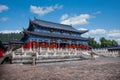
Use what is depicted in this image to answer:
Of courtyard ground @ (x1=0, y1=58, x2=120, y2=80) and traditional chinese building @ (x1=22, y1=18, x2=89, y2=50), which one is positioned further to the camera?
traditional chinese building @ (x1=22, y1=18, x2=89, y2=50)

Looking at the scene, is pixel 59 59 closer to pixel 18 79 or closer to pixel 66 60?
pixel 66 60

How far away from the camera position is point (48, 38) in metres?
35.0

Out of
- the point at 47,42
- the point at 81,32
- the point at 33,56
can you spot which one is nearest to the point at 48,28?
the point at 47,42

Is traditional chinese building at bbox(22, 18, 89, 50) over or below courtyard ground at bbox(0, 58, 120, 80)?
over

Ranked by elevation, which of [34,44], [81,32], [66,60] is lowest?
[66,60]

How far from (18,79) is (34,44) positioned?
82.4 ft

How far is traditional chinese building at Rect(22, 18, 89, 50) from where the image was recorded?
3244 cm

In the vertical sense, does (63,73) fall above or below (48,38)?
below

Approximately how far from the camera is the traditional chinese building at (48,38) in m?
32.4

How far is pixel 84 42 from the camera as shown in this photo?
43.3 metres

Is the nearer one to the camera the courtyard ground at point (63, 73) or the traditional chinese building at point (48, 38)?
the courtyard ground at point (63, 73)

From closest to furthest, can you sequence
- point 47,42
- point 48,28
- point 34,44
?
1. point 34,44
2. point 47,42
3. point 48,28

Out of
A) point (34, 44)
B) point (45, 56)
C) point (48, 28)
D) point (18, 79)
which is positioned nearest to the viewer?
point (18, 79)

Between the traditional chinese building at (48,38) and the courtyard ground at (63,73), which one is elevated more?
the traditional chinese building at (48,38)
